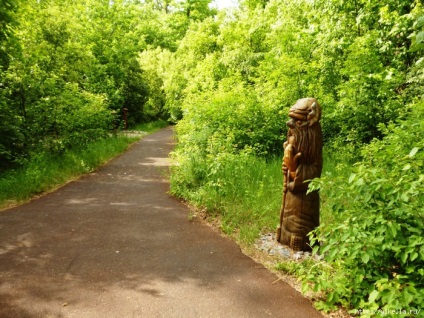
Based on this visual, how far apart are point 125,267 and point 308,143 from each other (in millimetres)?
2985

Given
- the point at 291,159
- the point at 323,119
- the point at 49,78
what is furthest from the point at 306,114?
the point at 49,78

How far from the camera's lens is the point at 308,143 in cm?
433

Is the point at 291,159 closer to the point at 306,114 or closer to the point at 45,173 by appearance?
the point at 306,114

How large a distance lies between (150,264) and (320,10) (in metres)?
9.89

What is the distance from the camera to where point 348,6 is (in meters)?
9.59

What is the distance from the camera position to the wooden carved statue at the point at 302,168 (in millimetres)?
4332

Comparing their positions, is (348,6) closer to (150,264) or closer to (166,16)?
(150,264)

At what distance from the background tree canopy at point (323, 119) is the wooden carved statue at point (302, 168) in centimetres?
37

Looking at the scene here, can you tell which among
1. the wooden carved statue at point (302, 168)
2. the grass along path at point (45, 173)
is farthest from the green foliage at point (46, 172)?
the wooden carved statue at point (302, 168)

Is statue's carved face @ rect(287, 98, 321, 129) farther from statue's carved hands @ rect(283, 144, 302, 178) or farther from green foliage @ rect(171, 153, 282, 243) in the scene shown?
green foliage @ rect(171, 153, 282, 243)

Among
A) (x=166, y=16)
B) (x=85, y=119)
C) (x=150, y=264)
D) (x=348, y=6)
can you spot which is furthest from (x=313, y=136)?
(x=166, y=16)

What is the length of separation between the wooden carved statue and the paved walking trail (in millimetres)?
806

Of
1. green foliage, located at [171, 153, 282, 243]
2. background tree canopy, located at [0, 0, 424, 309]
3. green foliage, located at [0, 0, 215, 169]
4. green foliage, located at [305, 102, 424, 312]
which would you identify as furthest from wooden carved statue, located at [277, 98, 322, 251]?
green foliage, located at [0, 0, 215, 169]

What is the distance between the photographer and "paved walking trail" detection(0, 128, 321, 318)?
333cm
